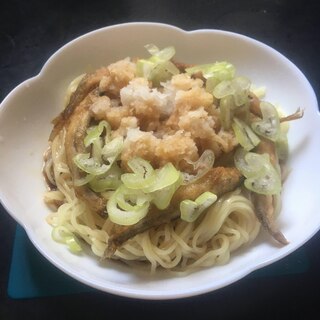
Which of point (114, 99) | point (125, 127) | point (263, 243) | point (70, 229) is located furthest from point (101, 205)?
point (263, 243)

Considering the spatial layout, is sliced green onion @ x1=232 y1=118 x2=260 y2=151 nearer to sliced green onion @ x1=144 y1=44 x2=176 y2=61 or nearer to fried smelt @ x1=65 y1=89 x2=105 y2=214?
sliced green onion @ x1=144 y1=44 x2=176 y2=61

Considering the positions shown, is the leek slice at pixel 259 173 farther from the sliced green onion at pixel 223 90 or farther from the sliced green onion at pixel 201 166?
the sliced green onion at pixel 223 90

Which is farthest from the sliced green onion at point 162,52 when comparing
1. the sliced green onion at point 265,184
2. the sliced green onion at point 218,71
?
the sliced green onion at point 265,184

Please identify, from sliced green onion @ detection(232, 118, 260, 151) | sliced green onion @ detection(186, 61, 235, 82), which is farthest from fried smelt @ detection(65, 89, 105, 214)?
sliced green onion @ detection(232, 118, 260, 151)

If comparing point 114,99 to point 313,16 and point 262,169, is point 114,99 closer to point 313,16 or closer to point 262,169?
point 262,169

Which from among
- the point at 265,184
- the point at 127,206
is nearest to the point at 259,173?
the point at 265,184

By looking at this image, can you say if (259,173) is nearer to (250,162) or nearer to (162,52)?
(250,162)
